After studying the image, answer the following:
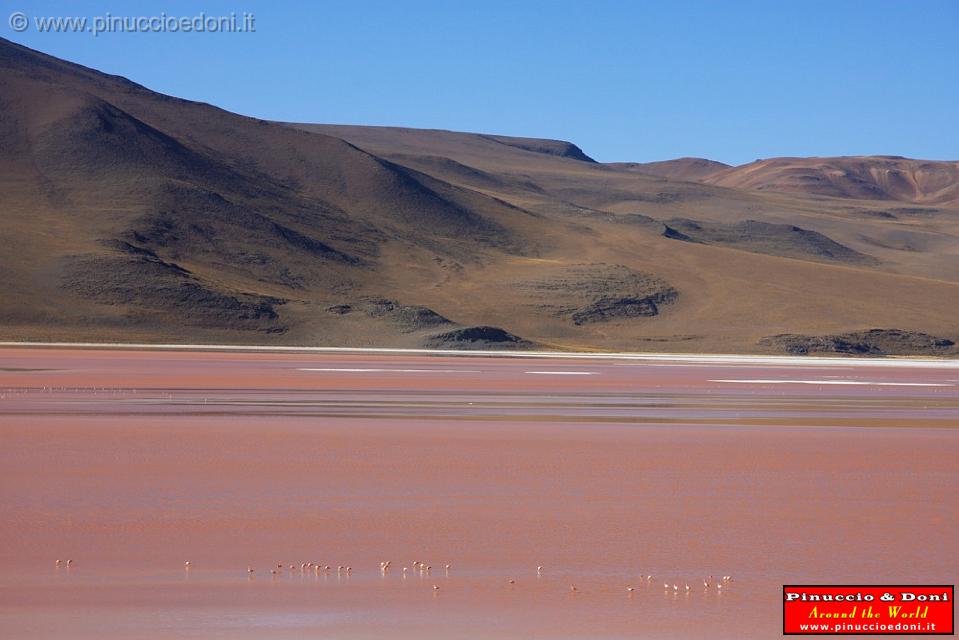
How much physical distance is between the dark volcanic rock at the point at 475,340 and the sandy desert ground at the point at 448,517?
181ft

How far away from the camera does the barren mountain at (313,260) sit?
89250 mm

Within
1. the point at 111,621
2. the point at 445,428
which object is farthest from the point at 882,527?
the point at 445,428

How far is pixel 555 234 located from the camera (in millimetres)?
141625

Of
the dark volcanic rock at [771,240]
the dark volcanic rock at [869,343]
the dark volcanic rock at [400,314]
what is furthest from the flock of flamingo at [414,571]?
the dark volcanic rock at [771,240]

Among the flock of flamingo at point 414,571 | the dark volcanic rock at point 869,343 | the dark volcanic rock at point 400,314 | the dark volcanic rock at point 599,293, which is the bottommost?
the flock of flamingo at point 414,571

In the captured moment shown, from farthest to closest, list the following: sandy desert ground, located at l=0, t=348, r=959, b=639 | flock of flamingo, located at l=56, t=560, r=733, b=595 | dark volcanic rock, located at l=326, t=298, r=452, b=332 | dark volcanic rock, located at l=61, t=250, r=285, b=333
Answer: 1. dark volcanic rock, located at l=326, t=298, r=452, b=332
2. dark volcanic rock, located at l=61, t=250, r=285, b=333
3. flock of flamingo, located at l=56, t=560, r=733, b=595
4. sandy desert ground, located at l=0, t=348, r=959, b=639

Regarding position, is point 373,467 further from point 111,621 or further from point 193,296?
point 193,296

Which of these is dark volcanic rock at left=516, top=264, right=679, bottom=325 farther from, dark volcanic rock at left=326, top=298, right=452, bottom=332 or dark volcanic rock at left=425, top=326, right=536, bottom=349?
dark volcanic rock at left=425, top=326, right=536, bottom=349

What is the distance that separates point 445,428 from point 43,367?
25889mm

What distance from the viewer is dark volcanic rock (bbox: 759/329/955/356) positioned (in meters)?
96.7

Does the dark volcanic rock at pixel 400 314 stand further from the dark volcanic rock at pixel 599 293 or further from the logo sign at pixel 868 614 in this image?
the logo sign at pixel 868 614

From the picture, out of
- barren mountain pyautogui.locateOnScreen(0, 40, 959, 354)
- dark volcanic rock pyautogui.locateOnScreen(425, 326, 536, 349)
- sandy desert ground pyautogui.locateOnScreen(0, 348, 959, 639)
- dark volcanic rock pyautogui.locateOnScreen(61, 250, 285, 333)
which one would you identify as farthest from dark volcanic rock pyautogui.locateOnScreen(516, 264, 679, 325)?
sandy desert ground pyautogui.locateOnScreen(0, 348, 959, 639)

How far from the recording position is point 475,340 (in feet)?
273

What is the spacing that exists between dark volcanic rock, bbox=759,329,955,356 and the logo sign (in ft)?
290
